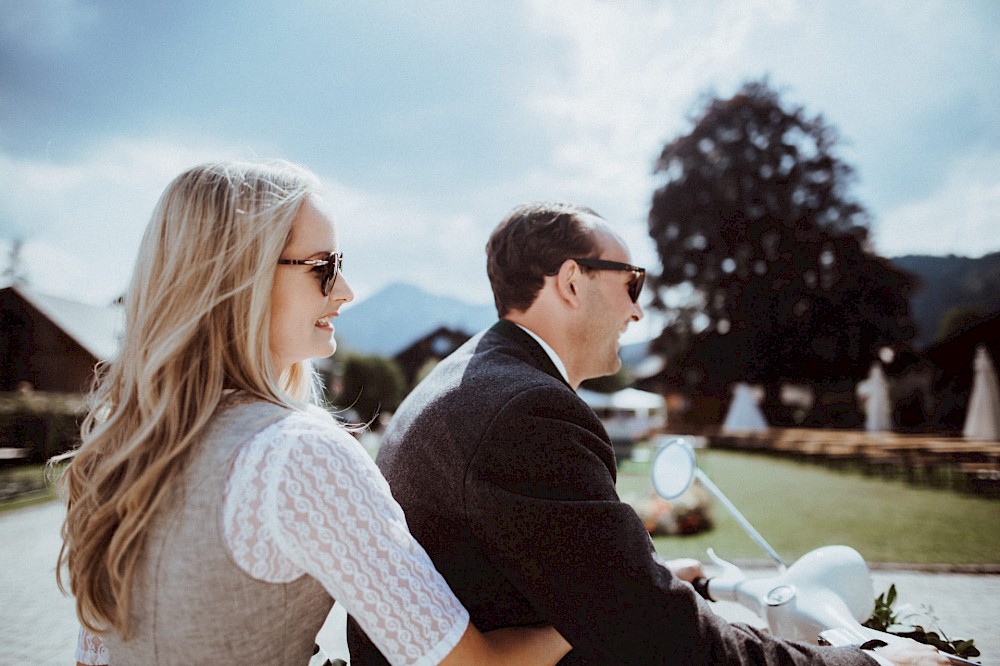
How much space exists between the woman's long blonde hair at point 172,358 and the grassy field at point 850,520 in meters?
6.90

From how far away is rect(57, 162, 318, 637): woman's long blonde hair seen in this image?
124 cm

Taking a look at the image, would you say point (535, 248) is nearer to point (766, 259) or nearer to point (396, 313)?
point (766, 259)

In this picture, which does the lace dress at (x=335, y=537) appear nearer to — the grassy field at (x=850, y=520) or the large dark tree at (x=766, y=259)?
the grassy field at (x=850, y=520)

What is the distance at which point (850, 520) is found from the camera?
9000 mm

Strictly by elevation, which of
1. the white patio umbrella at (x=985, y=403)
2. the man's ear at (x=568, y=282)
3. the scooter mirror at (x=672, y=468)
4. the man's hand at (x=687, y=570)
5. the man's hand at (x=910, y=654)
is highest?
the man's ear at (x=568, y=282)

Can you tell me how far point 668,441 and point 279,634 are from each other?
187 centimetres

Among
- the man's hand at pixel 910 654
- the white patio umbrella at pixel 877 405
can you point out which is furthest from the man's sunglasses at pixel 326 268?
the white patio umbrella at pixel 877 405

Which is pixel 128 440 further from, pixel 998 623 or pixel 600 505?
pixel 998 623

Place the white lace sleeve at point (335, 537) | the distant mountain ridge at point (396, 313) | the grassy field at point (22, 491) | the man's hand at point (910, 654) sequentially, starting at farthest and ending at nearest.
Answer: the distant mountain ridge at point (396, 313) → the grassy field at point (22, 491) → the man's hand at point (910, 654) → the white lace sleeve at point (335, 537)

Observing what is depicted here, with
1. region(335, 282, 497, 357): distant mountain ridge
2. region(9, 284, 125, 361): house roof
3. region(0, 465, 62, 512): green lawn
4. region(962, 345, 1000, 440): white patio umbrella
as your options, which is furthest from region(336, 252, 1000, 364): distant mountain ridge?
region(9, 284, 125, 361): house roof

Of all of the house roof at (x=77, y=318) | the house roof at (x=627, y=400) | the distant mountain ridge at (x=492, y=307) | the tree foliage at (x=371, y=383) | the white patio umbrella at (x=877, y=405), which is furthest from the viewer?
the distant mountain ridge at (x=492, y=307)

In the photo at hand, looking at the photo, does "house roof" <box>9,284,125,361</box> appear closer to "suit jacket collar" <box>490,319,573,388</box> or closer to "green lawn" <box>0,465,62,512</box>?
"green lawn" <box>0,465,62,512</box>

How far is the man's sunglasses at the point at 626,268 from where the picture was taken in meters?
2.31

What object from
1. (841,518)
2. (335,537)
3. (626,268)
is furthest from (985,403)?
(335,537)
